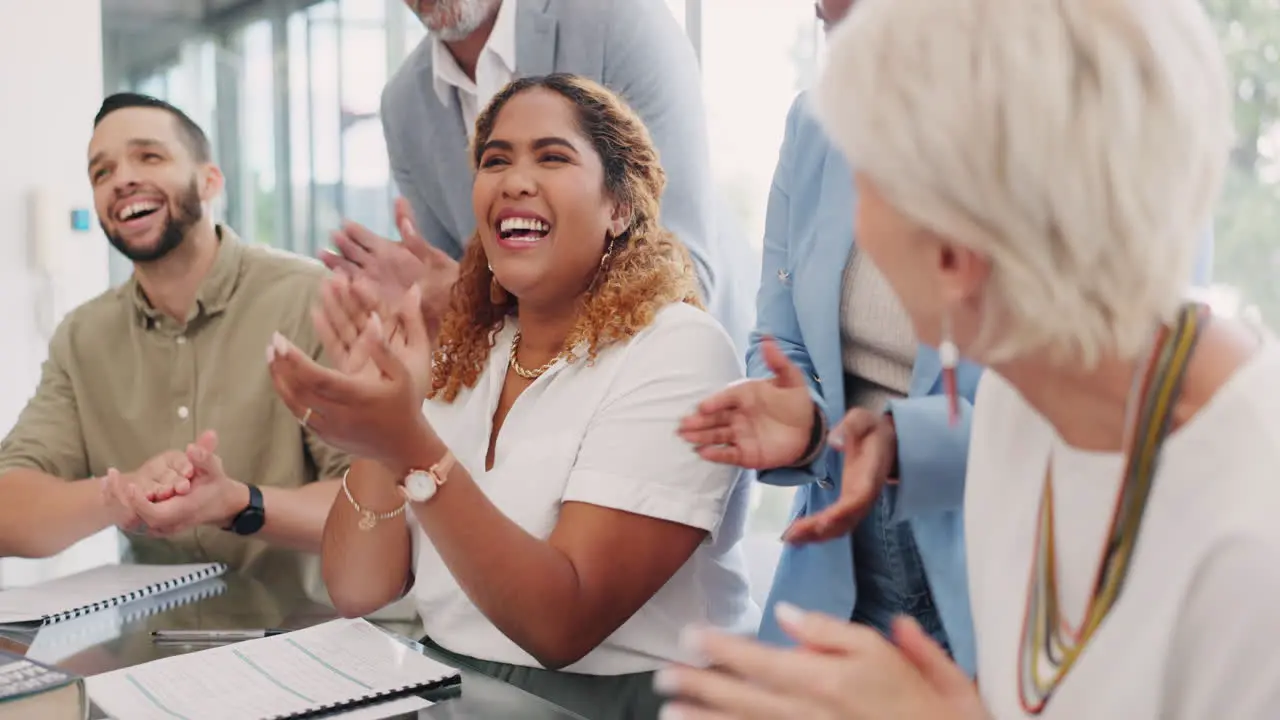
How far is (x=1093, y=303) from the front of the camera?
0.95 m

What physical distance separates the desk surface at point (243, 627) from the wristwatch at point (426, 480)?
181mm

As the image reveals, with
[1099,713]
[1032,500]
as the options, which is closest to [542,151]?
[1032,500]

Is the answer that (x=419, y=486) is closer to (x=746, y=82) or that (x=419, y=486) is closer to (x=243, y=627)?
(x=243, y=627)

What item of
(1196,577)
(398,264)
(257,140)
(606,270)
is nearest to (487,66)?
(398,264)

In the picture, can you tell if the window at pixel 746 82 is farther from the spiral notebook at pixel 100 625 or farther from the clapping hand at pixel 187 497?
the spiral notebook at pixel 100 625

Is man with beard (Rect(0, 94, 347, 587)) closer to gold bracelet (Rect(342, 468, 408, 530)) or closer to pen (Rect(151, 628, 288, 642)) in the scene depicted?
gold bracelet (Rect(342, 468, 408, 530))

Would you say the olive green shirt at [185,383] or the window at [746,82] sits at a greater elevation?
the window at [746,82]

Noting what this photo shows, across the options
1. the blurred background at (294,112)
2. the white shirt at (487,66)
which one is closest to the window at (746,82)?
the blurred background at (294,112)

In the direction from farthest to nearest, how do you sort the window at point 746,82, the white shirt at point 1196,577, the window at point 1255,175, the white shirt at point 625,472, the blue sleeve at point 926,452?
1. the window at point 746,82
2. the window at point 1255,175
3. the white shirt at point 625,472
4. the blue sleeve at point 926,452
5. the white shirt at point 1196,577

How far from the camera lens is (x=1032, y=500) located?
1.18m

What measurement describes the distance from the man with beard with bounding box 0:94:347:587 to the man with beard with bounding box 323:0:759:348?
0.36m

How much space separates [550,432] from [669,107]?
815mm

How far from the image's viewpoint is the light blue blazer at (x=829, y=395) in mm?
1535

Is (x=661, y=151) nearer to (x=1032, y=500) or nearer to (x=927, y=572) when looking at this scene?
(x=927, y=572)
